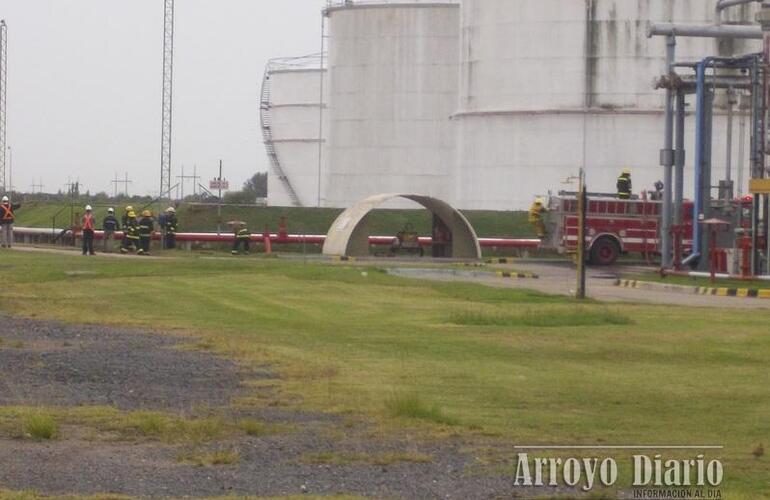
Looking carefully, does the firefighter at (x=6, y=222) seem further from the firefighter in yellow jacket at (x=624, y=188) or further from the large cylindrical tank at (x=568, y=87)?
the large cylindrical tank at (x=568, y=87)

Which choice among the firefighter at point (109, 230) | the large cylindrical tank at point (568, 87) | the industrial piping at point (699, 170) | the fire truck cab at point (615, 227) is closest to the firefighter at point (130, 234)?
the firefighter at point (109, 230)

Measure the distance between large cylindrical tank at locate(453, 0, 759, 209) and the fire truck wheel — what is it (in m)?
12.5

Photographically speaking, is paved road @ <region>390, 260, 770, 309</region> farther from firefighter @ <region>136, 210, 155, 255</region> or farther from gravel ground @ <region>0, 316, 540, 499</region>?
gravel ground @ <region>0, 316, 540, 499</region>

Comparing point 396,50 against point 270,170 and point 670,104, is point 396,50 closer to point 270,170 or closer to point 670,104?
point 270,170

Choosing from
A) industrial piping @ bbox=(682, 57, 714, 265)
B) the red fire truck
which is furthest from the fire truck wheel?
industrial piping @ bbox=(682, 57, 714, 265)

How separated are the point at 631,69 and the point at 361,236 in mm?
13440

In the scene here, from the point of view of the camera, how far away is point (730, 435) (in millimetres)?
Result: 12898

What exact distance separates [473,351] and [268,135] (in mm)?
71415

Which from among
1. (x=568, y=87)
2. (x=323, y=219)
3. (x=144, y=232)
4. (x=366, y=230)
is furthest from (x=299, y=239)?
(x=568, y=87)

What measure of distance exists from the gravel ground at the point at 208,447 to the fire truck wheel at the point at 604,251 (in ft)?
102

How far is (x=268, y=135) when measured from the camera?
90062 mm

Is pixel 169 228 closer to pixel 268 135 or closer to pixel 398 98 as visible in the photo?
pixel 398 98

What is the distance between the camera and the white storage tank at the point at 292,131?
8581 cm

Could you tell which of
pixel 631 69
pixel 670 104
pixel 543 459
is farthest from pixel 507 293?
pixel 631 69
